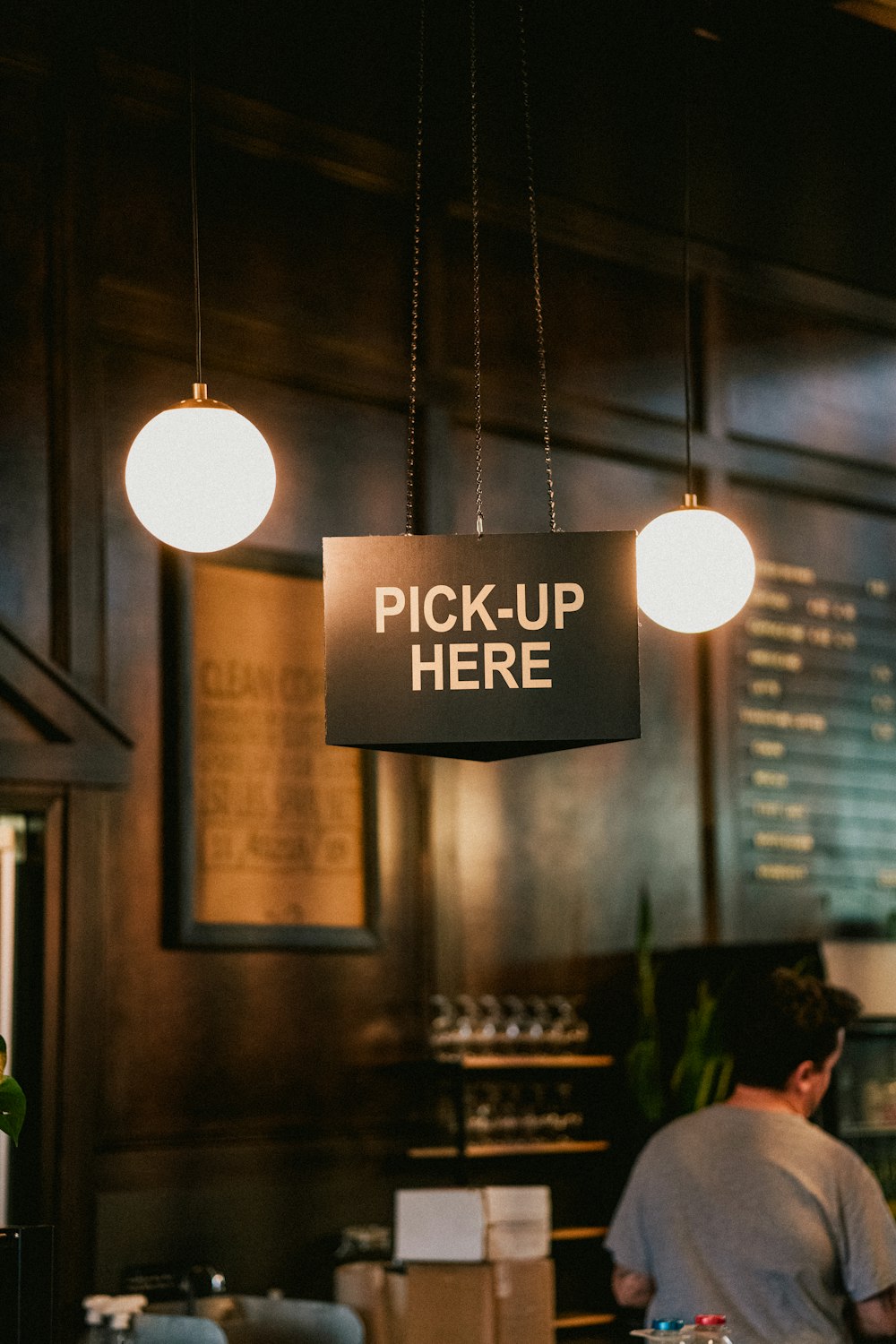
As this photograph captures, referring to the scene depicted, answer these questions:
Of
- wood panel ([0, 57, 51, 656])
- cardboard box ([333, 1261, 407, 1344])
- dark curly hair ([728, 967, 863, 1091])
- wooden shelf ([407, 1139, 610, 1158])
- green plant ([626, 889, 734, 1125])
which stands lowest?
cardboard box ([333, 1261, 407, 1344])

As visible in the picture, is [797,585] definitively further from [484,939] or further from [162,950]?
[162,950]

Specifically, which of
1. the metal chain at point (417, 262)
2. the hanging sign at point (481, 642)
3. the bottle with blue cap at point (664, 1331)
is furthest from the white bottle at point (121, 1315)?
the metal chain at point (417, 262)

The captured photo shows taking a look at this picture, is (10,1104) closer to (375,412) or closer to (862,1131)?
(375,412)

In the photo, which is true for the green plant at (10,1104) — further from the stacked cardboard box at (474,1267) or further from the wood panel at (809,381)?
the wood panel at (809,381)

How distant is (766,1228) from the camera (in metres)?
3.39

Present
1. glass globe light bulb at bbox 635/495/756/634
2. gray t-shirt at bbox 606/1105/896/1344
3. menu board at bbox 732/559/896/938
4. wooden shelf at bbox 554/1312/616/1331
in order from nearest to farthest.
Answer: gray t-shirt at bbox 606/1105/896/1344 → glass globe light bulb at bbox 635/495/756/634 → wooden shelf at bbox 554/1312/616/1331 → menu board at bbox 732/559/896/938

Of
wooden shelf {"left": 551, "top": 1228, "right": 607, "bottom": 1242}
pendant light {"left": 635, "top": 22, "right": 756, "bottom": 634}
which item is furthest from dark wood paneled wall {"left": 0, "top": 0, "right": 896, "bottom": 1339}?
pendant light {"left": 635, "top": 22, "right": 756, "bottom": 634}

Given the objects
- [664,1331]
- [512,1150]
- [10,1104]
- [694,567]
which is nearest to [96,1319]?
[10,1104]

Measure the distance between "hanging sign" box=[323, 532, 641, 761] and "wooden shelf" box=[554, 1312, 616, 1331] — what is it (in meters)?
2.64

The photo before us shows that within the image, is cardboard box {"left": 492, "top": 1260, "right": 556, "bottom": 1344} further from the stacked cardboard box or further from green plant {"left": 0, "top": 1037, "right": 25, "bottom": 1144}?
green plant {"left": 0, "top": 1037, "right": 25, "bottom": 1144}

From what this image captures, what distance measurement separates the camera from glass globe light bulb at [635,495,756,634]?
4.12 metres

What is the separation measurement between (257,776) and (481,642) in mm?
1990

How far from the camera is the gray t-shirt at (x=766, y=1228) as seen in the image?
335cm

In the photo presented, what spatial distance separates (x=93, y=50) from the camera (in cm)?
488
